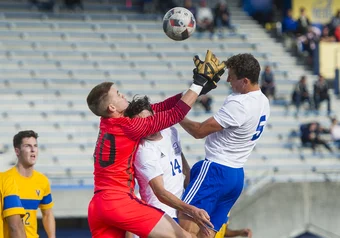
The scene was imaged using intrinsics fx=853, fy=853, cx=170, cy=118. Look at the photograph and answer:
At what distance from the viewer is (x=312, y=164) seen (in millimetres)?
17469

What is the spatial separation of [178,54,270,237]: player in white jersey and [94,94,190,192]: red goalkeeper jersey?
1.38ft

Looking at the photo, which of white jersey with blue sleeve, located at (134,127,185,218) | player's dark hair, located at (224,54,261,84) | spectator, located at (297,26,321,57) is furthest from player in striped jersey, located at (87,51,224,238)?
spectator, located at (297,26,321,57)

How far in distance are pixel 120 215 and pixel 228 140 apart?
1157 millimetres

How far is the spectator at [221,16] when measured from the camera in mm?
21156

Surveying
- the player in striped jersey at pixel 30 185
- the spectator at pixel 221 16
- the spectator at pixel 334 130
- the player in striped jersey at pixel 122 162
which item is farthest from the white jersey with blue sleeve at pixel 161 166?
the spectator at pixel 221 16

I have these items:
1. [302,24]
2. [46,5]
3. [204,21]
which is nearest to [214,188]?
[204,21]

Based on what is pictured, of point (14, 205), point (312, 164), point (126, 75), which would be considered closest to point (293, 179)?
point (312, 164)

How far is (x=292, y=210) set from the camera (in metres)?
14.2

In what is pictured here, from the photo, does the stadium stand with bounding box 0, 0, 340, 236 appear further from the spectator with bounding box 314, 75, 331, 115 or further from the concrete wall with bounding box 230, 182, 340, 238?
the concrete wall with bounding box 230, 182, 340, 238

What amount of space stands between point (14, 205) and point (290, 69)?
15194 mm

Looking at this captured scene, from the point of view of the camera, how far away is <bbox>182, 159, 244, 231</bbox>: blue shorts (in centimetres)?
705

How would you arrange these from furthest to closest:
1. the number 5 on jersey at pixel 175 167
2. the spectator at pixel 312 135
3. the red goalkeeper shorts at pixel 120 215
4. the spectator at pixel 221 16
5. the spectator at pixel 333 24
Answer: the spectator at pixel 333 24, the spectator at pixel 221 16, the spectator at pixel 312 135, the number 5 on jersey at pixel 175 167, the red goalkeeper shorts at pixel 120 215

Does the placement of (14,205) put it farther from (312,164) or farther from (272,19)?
(272,19)

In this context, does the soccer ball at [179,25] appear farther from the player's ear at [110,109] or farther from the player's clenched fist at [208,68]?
the player's ear at [110,109]
